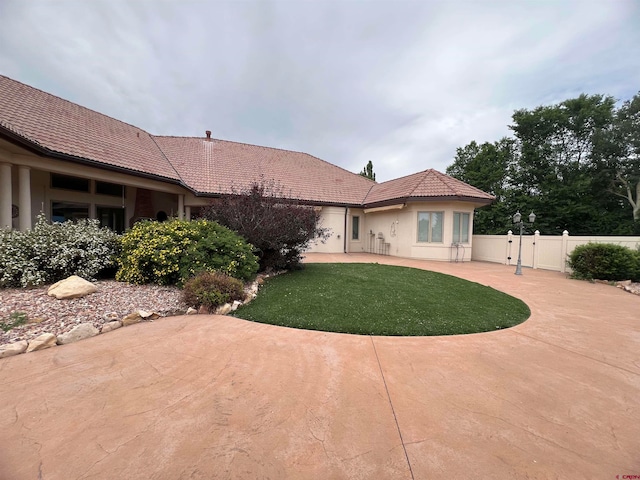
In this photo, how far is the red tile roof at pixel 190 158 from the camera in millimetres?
9664

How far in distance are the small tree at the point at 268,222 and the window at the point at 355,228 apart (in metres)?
9.37

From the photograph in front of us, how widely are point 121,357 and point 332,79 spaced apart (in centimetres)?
1466

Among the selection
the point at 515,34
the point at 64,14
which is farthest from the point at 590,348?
the point at 64,14

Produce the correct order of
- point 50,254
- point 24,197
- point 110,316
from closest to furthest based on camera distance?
point 110,316 < point 50,254 < point 24,197

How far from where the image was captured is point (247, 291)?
21.8ft

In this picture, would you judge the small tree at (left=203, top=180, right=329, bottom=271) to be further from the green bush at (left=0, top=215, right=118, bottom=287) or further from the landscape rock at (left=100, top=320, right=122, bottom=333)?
the landscape rock at (left=100, top=320, right=122, bottom=333)

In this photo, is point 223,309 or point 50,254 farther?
point 50,254

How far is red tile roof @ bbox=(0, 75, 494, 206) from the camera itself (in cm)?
966

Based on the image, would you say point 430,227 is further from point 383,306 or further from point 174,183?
point 174,183

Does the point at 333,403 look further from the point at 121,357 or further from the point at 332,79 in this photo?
the point at 332,79

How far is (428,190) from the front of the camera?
582 inches

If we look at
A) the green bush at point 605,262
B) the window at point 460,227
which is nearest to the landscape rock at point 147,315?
the green bush at point 605,262

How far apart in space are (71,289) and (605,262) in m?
16.1

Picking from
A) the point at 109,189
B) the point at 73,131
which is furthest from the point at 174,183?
the point at 73,131
